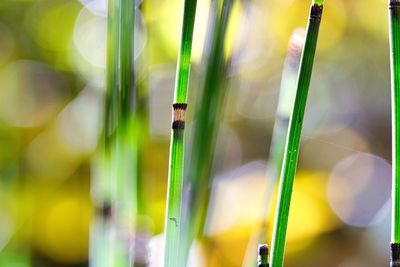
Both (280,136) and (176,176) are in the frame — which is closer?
(176,176)

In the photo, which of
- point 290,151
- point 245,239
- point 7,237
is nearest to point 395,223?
point 290,151

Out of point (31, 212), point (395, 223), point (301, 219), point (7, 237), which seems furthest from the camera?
point (301, 219)

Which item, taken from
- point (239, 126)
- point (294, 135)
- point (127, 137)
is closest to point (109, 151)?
point (127, 137)

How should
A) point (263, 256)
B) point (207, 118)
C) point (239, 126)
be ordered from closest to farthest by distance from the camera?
1. point (263, 256)
2. point (207, 118)
3. point (239, 126)

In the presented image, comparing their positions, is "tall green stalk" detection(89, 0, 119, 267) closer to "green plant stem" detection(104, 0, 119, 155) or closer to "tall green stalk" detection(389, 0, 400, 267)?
"green plant stem" detection(104, 0, 119, 155)

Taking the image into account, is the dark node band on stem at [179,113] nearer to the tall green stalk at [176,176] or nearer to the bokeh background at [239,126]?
the tall green stalk at [176,176]

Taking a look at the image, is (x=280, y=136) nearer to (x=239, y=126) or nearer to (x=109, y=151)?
(x=109, y=151)

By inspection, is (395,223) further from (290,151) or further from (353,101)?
(353,101)
